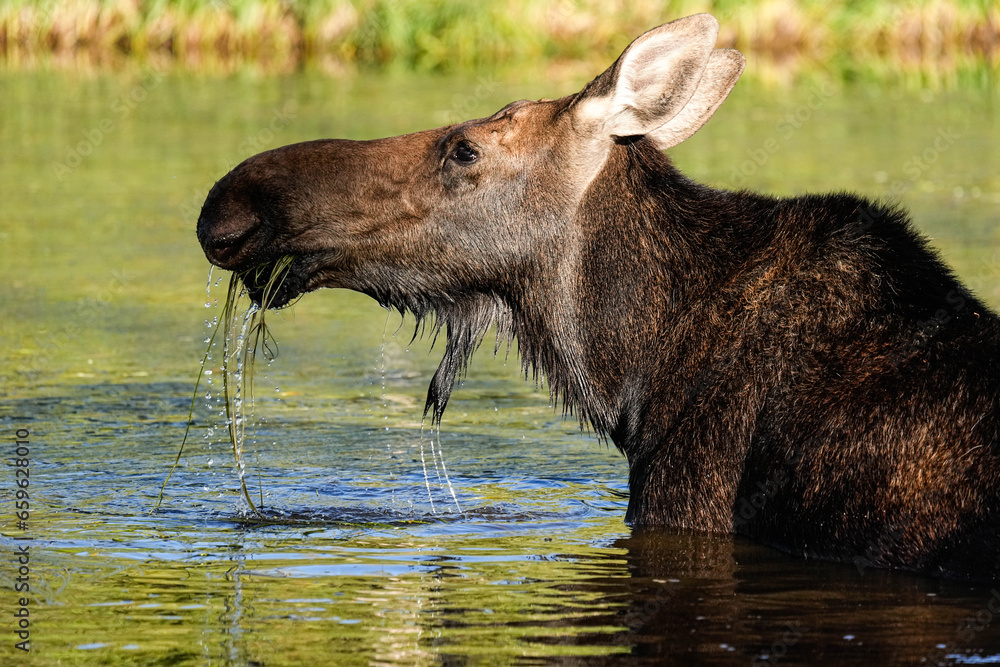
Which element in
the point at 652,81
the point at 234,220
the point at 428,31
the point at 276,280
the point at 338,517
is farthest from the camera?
the point at 428,31

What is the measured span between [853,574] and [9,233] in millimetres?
10359

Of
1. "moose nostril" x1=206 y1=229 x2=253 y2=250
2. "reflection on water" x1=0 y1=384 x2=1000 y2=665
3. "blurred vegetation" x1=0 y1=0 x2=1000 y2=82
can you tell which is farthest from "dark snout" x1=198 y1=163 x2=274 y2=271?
"blurred vegetation" x1=0 y1=0 x2=1000 y2=82

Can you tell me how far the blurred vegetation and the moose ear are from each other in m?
23.7

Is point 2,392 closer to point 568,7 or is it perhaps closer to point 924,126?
point 924,126

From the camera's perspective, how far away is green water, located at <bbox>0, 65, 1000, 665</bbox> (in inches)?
218

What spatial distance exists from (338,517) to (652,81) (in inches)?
93.4

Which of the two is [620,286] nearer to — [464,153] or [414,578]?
→ [464,153]

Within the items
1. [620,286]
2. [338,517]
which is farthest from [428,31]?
[620,286]

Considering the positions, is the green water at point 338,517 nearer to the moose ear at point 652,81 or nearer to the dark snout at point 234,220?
the dark snout at point 234,220

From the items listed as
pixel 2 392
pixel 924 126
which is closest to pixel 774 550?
pixel 2 392

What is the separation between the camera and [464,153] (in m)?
6.79

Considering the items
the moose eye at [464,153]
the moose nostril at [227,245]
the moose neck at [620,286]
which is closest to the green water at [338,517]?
the moose neck at [620,286]

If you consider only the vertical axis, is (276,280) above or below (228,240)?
below

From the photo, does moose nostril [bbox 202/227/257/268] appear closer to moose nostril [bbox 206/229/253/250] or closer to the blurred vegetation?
moose nostril [bbox 206/229/253/250]
